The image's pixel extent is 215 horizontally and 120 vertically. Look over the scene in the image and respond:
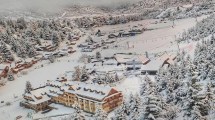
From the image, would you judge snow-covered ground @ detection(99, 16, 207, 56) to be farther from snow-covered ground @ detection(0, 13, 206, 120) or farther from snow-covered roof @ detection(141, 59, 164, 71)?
snow-covered roof @ detection(141, 59, 164, 71)

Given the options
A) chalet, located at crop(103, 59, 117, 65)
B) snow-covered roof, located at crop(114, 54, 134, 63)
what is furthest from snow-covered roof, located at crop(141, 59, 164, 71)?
chalet, located at crop(103, 59, 117, 65)

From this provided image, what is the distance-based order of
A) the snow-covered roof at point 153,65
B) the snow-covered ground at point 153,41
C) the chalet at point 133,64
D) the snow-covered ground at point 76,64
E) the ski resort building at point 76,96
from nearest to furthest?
the ski resort building at point 76,96 → the snow-covered ground at point 76,64 → the snow-covered roof at point 153,65 → the chalet at point 133,64 → the snow-covered ground at point 153,41

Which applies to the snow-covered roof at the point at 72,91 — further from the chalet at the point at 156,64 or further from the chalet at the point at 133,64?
the chalet at the point at 133,64

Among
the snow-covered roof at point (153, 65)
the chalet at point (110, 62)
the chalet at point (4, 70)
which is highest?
the snow-covered roof at point (153, 65)

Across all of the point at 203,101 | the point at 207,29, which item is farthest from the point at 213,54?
the point at 207,29

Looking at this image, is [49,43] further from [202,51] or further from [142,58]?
[202,51]

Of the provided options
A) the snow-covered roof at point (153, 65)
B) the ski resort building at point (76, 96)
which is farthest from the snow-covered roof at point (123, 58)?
the ski resort building at point (76, 96)
